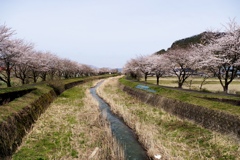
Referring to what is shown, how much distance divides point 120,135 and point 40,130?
5.84 m

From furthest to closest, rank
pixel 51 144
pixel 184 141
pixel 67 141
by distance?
pixel 184 141 < pixel 67 141 < pixel 51 144

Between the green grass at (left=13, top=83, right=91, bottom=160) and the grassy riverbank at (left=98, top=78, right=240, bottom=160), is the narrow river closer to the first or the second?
the grassy riverbank at (left=98, top=78, right=240, bottom=160)

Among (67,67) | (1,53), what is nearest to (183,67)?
(1,53)

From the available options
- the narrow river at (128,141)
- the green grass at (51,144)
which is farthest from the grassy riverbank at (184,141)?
the green grass at (51,144)

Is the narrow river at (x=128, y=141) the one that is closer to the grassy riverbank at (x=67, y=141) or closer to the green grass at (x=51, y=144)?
the grassy riverbank at (x=67, y=141)

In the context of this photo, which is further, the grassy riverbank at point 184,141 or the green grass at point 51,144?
the grassy riverbank at point 184,141

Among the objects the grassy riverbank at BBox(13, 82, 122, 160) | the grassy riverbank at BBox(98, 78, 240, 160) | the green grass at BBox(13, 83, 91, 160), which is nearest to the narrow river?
the grassy riverbank at BBox(98, 78, 240, 160)

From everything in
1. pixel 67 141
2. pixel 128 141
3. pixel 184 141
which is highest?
pixel 67 141

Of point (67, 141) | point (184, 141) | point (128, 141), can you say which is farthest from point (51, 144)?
point (184, 141)

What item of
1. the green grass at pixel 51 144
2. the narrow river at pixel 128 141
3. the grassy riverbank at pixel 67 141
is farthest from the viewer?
the narrow river at pixel 128 141

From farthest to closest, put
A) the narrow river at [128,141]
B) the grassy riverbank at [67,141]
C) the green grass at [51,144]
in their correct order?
the narrow river at [128,141]
the grassy riverbank at [67,141]
the green grass at [51,144]

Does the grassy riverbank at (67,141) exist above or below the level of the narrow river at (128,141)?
above

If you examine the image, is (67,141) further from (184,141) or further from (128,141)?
(184,141)

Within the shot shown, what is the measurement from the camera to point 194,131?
1208 cm
